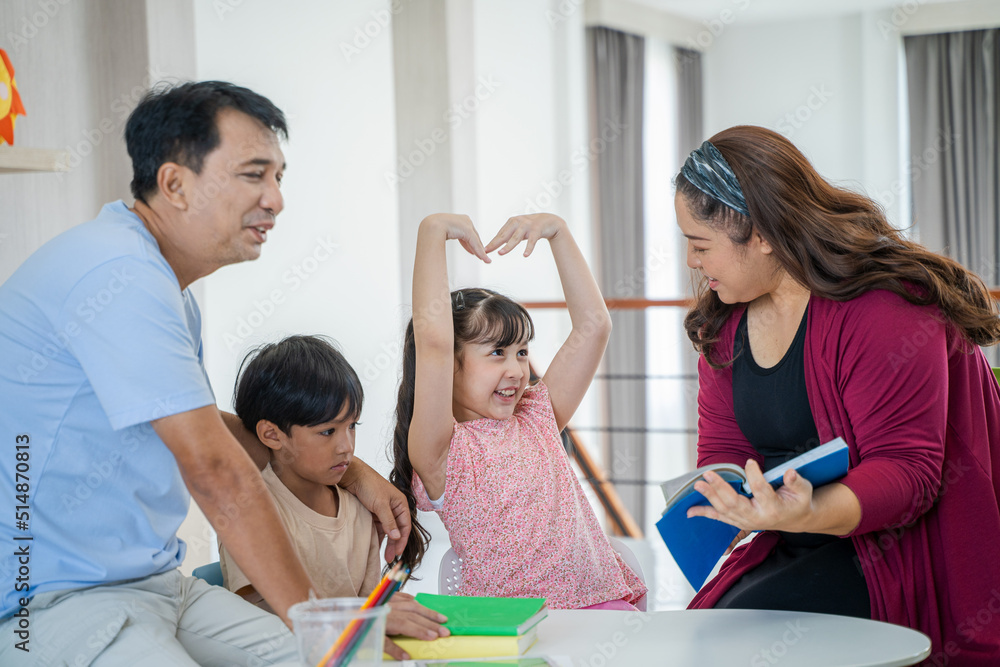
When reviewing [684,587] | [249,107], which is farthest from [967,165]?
[249,107]

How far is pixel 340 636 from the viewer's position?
2.66 ft

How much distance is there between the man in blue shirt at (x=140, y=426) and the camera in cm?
102

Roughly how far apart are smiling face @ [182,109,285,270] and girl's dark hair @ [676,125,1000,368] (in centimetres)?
71

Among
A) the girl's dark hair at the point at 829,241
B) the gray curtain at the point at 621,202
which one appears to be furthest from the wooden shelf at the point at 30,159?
the gray curtain at the point at 621,202

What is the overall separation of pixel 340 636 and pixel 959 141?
5.97 m

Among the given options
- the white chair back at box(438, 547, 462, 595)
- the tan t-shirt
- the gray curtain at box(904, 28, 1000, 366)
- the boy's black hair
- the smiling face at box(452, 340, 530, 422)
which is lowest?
the white chair back at box(438, 547, 462, 595)

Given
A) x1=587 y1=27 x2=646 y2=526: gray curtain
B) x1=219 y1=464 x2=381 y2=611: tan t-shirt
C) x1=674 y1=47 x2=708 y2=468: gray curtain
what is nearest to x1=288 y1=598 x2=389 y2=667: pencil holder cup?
x1=219 y1=464 x2=381 y2=611: tan t-shirt

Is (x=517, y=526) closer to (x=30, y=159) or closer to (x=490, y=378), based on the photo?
(x=490, y=378)

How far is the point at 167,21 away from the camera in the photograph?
7.38ft

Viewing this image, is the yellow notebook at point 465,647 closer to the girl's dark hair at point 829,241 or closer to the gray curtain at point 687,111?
the girl's dark hair at point 829,241

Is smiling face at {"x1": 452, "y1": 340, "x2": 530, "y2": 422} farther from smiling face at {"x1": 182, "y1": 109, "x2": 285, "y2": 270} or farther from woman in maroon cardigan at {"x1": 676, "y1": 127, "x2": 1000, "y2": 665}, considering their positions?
smiling face at {"x1": 182, "y1": 109, "x2": 285, "y2": 270}

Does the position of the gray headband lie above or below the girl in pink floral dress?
above

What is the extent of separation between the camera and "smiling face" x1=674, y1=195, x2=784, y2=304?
1.44 meters

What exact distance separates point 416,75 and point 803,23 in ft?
11.9
